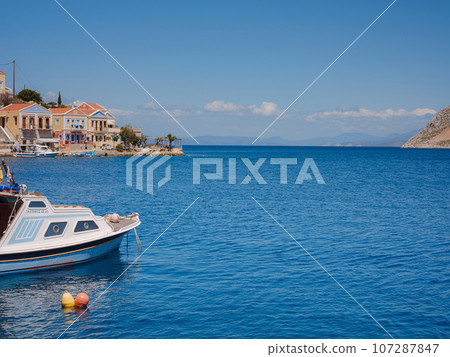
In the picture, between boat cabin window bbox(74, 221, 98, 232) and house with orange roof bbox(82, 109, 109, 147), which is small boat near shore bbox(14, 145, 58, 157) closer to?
house with orange roof bbox(82, 109, 109, 147)

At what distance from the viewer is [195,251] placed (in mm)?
30578

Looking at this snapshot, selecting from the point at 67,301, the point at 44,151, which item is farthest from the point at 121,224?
the point at 44,151

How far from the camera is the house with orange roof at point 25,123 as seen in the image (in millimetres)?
134625

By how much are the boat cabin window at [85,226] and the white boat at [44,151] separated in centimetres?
11837

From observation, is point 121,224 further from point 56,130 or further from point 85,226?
point 56,130

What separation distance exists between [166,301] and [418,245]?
1976 cm

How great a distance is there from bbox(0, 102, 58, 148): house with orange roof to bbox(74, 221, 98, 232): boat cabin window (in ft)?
387

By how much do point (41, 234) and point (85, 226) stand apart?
2.77 meters

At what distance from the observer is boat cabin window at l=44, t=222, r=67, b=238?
1035 inches

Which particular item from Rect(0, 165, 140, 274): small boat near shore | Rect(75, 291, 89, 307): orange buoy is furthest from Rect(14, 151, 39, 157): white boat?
Rect(75, 291, 89, 307): orange buoy

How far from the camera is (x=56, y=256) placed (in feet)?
85.7

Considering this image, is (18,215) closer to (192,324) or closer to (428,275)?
(192,324)

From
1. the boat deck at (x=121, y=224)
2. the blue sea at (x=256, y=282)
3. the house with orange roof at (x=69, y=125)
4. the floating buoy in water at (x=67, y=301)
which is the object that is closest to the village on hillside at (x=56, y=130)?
the house with orange roof at (x=69, y=125)
